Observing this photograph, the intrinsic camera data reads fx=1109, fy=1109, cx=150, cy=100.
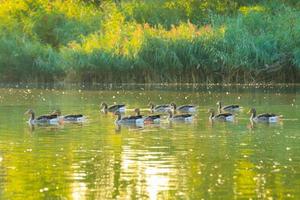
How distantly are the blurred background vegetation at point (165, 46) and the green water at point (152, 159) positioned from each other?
1569 cm

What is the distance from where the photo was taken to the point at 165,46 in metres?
55.4

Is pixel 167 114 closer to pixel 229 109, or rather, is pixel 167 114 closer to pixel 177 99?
pixel 229 109

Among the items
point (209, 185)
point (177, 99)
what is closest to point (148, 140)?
point (209, 185)

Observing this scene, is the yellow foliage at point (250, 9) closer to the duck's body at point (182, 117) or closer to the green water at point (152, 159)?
the green water at point (152, 159)

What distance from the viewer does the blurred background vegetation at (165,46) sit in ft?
176

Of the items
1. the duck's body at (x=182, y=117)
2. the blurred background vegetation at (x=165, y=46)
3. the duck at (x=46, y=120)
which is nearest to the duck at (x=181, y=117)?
the duck's body at (x=182, y=117)

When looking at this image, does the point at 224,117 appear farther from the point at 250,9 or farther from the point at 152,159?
the point at 250,9

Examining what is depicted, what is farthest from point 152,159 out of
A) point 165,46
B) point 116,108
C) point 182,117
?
point 165,46

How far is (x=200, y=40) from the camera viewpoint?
55.3 metres

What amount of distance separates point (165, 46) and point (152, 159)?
33204 mm

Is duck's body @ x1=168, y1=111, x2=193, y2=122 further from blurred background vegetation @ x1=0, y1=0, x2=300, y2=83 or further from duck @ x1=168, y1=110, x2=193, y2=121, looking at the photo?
blurred background vegetation @ x1=0, y1=0, x2=300, y2=83

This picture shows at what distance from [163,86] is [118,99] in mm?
8491

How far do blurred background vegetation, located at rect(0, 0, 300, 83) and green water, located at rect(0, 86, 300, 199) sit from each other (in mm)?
15691

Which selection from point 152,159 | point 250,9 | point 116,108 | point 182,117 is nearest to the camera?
point 152,159
